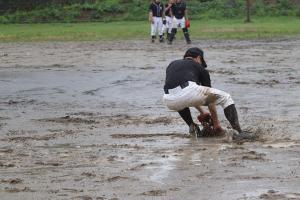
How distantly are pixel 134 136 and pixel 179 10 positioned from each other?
21.9 m

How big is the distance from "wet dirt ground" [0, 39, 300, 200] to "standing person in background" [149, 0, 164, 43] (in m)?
9.43

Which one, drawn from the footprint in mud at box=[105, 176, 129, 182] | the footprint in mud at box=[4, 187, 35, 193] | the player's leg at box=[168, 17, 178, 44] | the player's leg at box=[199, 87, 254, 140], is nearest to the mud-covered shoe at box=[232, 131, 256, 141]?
the player's leg at box=[199, 87, 254, 140]

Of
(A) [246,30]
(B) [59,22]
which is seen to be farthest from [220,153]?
(B) [59,22]

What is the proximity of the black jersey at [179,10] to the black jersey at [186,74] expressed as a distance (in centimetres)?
2145

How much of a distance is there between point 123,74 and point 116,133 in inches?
343

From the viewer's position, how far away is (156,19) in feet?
112

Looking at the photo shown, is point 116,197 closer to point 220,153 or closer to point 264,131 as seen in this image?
point 220,153

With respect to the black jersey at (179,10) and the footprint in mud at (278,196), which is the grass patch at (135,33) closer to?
the black jersey at (179,10)

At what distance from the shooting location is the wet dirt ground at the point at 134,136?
25.0 feet

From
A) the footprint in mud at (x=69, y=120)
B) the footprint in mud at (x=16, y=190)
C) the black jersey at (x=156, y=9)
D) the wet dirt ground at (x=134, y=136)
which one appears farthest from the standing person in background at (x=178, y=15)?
the footprint in mud at (x=16, y=190)

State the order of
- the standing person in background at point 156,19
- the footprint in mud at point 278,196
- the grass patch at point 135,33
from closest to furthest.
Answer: the footprint in mud at point 278,196 → the standing person in background at point 156,19 → the grass patch at point 135,33

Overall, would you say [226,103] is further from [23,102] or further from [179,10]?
[179,10]

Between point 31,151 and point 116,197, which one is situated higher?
point 116,197

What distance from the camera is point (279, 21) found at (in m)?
47.8
